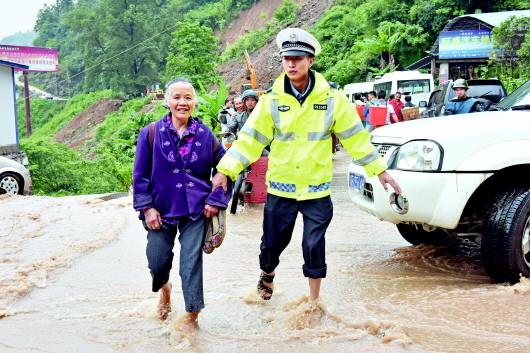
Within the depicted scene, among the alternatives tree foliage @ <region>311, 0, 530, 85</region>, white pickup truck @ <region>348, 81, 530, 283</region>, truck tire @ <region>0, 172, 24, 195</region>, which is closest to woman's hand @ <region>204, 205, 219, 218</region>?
white pickup truck @ <region>348, 81, 530, 283</region>

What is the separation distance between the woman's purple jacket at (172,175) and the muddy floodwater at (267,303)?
766mm

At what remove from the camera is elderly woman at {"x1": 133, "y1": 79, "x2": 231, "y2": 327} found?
376cm

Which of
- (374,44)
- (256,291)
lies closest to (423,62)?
(374,44)

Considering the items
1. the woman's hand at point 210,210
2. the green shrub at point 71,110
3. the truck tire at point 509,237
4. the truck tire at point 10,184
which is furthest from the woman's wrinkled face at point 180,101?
the green shrub at point 71,110

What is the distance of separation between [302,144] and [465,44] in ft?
79.6

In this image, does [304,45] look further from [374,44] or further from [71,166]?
[374,44]

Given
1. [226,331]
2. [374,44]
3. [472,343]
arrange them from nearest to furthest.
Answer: [472,343]
[226,331]
[374,44]

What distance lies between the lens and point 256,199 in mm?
8828

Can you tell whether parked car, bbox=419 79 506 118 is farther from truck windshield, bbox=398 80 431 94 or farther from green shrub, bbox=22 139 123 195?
green shrub, bbox=22 139 123 195

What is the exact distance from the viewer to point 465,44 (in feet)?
86.0

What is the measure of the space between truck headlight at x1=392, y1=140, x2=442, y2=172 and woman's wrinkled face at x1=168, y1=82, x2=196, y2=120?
69.4 inches

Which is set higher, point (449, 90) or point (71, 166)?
point (449, 90)

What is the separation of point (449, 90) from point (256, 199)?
5300mm

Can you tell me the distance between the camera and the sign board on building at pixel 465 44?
84.3ft
